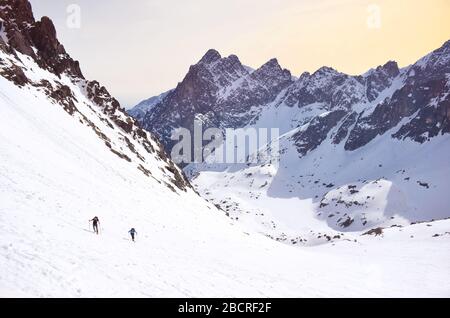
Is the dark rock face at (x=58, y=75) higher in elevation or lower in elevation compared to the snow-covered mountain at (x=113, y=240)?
higher

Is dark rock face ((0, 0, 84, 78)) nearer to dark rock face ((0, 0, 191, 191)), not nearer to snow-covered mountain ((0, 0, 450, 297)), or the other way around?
dark rock face ((0, 0, 191, 191))

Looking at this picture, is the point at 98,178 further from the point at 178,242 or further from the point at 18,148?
the point at 178,242

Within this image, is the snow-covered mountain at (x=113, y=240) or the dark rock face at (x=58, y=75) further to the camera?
the dark rock face at (x=58, y=75)

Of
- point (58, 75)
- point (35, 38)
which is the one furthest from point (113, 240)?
point (35, 38)

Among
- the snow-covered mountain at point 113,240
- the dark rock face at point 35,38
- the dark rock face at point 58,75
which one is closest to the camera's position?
the snow-covered mountain at point 113,240

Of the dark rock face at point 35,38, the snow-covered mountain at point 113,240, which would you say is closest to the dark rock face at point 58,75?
the dark rock face at point 35,38

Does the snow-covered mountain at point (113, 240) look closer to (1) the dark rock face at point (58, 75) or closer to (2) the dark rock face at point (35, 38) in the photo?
(1) the dark rock face at point (58, 75)

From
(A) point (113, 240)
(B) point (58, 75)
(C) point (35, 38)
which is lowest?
(A) point (113, 240)

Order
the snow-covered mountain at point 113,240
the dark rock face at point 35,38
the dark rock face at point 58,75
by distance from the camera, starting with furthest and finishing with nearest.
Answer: the dark rock face at point 35,38 < the dark rock face at point 58,75 < the snow-covered mountain at point 113,240

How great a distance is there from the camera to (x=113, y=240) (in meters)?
27.9

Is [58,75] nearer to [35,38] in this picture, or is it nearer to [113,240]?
[35,38]

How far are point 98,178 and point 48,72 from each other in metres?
44.0

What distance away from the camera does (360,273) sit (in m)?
34.9

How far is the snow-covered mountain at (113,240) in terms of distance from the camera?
68.4 feet
